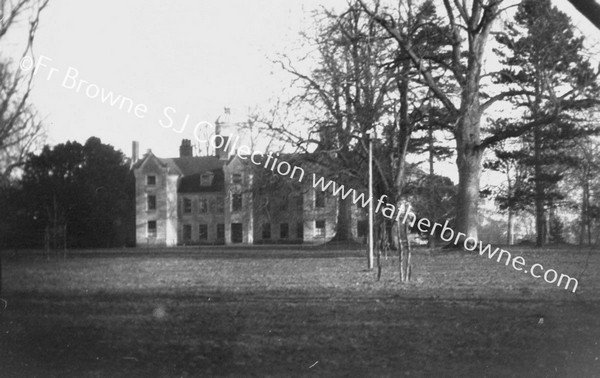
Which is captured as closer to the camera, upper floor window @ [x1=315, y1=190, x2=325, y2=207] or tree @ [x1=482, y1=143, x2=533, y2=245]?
tree @ [x1=482, y1=143, x2=533, y2=245]

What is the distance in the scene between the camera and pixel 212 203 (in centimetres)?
995

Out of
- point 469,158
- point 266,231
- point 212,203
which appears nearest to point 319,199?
point 266,231

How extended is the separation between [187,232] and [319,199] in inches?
474

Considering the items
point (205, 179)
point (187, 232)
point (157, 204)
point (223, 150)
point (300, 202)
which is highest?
point (223, 150)

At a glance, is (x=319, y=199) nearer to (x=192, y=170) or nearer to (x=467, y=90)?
(x=467, y=90)

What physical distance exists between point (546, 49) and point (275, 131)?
8.19m

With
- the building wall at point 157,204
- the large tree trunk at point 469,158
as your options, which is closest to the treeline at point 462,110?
the large tree trunk at point 469,158

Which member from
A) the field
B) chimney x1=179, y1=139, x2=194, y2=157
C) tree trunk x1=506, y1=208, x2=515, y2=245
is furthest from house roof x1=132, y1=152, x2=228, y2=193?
tree trunk x1=506, y1=208, x2=515, y2=245

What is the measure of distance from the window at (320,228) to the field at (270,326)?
409 inches

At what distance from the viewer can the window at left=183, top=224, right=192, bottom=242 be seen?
10.7 meters

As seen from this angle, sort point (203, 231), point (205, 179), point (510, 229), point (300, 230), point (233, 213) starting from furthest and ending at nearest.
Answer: point (300, 230) < point (510, 229) < point (233, 213) < point (205, 179) < point (203, 231)

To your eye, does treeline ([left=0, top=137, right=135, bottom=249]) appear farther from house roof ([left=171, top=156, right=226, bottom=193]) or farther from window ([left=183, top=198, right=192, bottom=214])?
window ([left=183, top=198, right=192, bottom=214])

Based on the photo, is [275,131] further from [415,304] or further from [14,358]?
[14,358]

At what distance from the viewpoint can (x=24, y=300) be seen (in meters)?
7.79
